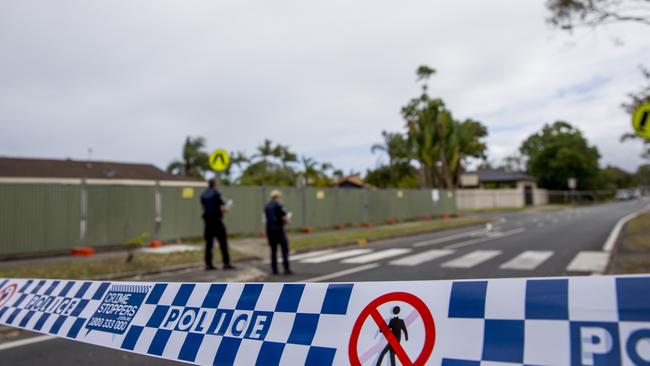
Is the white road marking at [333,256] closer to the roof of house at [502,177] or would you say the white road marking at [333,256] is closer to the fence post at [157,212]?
the fence post at [157,212]

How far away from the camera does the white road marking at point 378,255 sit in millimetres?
11367

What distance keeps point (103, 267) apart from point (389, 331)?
8.99 m

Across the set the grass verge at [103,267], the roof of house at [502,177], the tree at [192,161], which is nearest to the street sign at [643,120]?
the grass verge at [103,267]

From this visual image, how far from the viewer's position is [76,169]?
38125mm

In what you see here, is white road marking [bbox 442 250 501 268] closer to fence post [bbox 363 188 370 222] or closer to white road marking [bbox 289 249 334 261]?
white road marking [bbox 289 249 334 261]

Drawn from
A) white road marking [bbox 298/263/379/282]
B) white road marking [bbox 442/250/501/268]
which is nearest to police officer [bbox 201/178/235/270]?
white road marking [bbox 298/263/379/282]

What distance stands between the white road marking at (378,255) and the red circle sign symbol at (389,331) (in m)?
9.02

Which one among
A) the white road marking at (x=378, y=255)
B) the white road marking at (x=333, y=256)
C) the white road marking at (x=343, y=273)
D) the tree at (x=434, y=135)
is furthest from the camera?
the tree at (x=434, y=135)

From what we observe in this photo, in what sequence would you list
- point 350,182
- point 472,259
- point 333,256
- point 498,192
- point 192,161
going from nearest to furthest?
point 472,259 → point 333,256 → point 192,161 → point 498,192 → point 350,182

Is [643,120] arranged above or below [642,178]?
below

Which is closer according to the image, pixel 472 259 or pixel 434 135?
pixel 472 259

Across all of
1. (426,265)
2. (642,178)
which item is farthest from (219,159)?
(642,178)

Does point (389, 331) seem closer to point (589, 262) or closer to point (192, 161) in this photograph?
point (589, 262)

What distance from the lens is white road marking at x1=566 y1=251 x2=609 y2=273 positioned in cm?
900
